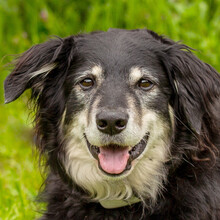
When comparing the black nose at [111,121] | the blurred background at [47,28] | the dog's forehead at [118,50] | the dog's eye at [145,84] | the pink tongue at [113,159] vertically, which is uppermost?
the dog's forehead at [118,50]

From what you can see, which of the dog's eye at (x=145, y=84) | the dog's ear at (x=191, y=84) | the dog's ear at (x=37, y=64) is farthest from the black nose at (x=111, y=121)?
the dog's ear at (x=37, y=64)

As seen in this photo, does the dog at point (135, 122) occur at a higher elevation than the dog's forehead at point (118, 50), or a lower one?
lower

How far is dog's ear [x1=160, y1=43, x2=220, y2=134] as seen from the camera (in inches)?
144

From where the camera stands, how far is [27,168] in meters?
5.32

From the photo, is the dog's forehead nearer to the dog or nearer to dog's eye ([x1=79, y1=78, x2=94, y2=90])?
the dog

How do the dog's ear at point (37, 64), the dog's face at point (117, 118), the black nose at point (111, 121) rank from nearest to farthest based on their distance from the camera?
the black nose at point (111, 121), the dog's face at point (117, 118), the dog's ear at point (37, 64)

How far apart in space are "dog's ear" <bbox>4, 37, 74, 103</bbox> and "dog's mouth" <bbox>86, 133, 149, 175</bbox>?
67 cm

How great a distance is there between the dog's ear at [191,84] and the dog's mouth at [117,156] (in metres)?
0.35

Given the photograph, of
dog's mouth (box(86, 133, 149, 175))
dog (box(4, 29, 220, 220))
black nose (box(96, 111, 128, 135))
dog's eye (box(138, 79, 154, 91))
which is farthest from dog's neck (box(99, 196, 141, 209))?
dog's eye (box(138, 79, 154, 91))

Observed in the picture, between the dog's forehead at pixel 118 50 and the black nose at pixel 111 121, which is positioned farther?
the dog's forehead at pixel 118 50

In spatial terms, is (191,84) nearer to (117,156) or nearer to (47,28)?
(117,156)

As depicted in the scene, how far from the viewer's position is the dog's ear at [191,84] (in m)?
3.65

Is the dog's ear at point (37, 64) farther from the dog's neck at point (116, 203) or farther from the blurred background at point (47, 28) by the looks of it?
the blurred background at point (47, 28)

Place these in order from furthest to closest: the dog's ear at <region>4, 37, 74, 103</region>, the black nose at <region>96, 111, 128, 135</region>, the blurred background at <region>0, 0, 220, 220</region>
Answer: the blurred background at <region>0, 0, 220, 220</region>, the dog's ear at <region>4, 37, 74, 103</region>, the black nose at <region>96, 111, 128, 135</region>
